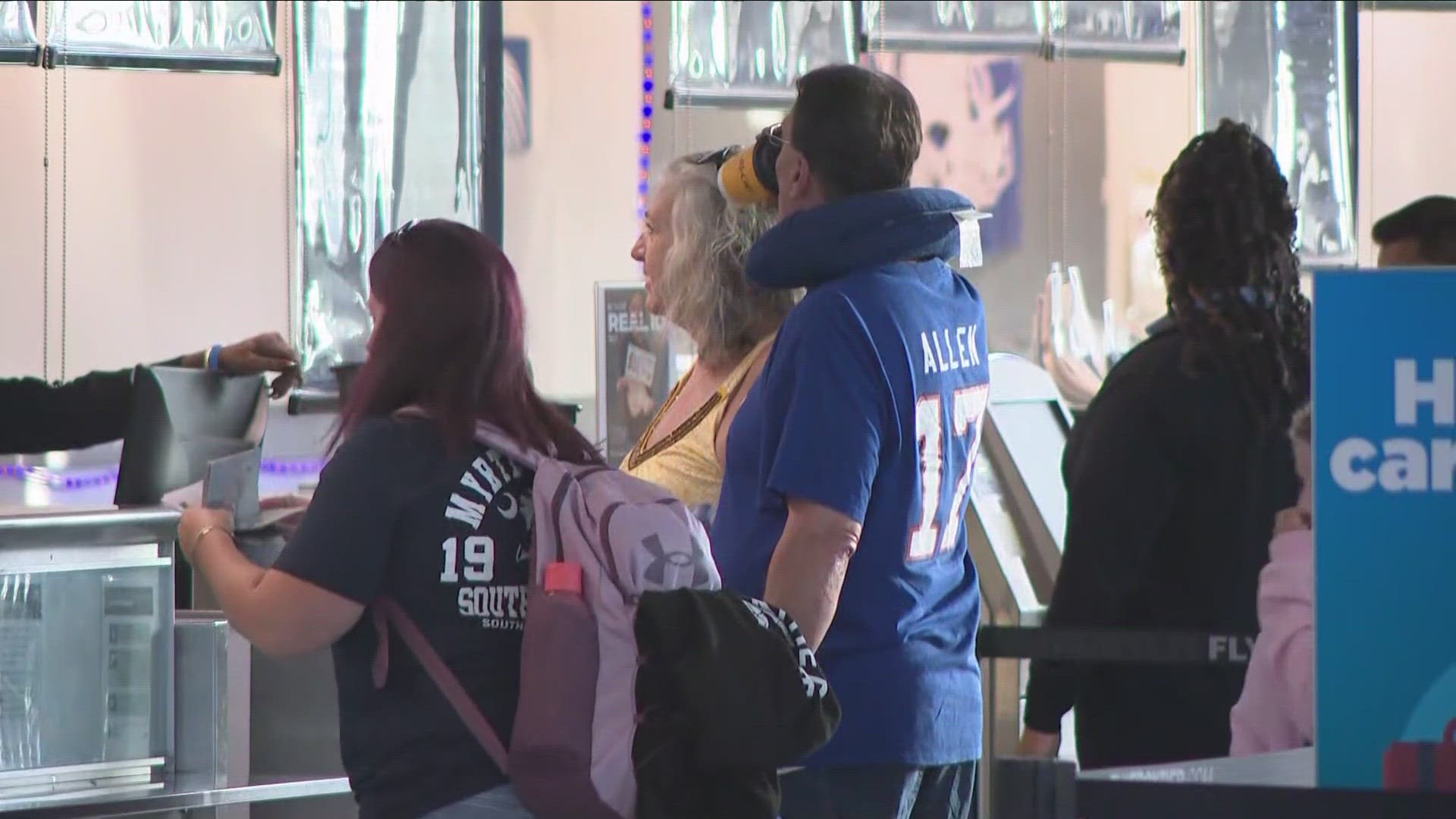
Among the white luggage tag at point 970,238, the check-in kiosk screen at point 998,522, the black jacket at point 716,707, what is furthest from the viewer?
the check-in kiosk screen at point 998,522

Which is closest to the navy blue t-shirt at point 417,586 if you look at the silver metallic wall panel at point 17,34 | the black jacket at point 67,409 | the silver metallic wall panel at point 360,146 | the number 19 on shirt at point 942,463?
the number 19 on shirt at point 942,463

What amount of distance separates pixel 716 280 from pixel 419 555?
2.31ft

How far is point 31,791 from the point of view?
2.78 m

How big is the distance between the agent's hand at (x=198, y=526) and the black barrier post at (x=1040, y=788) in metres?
1.14

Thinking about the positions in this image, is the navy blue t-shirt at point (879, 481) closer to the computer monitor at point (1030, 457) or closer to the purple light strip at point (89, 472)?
the computer monitor at point (1030, 457)

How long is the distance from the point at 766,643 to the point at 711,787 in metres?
0.15

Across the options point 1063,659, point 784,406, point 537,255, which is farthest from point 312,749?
point 537,255

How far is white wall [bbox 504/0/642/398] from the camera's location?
20.0 feet

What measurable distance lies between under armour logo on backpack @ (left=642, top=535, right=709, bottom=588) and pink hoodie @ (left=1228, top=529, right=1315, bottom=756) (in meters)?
0.59

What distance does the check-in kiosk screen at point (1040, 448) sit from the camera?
3.49m

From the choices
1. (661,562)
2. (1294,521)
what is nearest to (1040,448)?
(661,562)

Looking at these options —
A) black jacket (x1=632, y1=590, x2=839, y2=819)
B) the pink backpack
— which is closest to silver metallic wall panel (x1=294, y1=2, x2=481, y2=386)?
the pink backpack

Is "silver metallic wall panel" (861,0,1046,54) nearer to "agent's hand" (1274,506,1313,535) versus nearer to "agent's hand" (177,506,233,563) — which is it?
"agent's hand" (177,506,233,563)

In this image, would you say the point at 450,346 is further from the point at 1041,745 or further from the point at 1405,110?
the point at 1405,110
